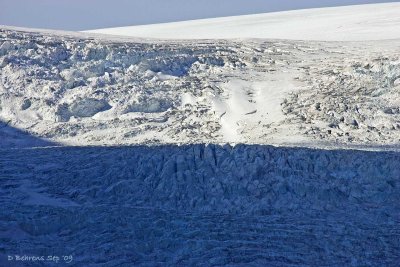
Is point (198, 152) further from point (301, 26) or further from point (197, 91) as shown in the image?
point (301, 26)

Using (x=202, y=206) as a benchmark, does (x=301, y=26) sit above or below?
above

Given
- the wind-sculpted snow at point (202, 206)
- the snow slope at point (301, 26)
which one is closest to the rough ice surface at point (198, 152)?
the wind-sculpted snow at point (202, 206)

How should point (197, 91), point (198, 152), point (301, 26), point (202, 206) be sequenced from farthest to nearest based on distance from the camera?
point (301, 26), point (197, 91), point (198, 152), point (202, 206)

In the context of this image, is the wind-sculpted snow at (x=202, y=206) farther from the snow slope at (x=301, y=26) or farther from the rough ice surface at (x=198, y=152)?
the snow slope at (x=301, y=26)

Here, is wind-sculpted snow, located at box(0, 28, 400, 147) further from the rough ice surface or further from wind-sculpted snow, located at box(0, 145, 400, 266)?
wind-sculpted snow, located at box(0, 145, 400, 266)

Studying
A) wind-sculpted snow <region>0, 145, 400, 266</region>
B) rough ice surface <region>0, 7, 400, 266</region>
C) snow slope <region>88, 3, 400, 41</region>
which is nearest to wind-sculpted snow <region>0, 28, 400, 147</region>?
rough ice surface <region>0, 7, 400, 266</region>

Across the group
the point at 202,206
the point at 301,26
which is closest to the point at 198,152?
the point at 202,206

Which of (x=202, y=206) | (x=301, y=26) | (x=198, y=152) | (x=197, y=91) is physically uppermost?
(x=301, y=26)

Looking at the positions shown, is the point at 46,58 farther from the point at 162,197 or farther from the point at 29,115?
the point at 162,197
